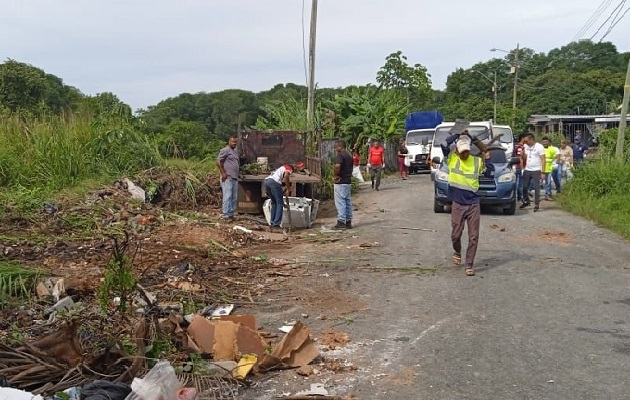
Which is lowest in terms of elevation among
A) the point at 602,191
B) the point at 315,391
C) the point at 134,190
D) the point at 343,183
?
the point at 315,391

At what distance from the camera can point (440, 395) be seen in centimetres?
511

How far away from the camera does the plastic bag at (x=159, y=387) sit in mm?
4406

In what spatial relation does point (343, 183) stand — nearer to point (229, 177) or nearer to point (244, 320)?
point (229, 177)

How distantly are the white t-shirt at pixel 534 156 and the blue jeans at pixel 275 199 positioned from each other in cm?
629

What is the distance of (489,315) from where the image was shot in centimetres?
721

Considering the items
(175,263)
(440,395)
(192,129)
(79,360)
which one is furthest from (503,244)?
(192,129)

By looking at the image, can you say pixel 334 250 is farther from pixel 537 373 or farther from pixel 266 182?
pixel 537 373

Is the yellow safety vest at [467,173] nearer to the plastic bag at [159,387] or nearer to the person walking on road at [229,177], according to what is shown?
the plastic bag at [159,387]

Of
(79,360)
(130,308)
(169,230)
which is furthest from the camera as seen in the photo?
(169,230)

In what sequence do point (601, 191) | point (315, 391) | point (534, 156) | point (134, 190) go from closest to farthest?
point (315, 391) → point (134, 190) → point (534, 156) → point (601, 191)

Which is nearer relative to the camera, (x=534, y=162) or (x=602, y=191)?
(x=534, y=162)

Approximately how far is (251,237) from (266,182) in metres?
1.41

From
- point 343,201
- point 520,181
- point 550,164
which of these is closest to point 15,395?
point 343,201

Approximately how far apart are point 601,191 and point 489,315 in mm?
11212
